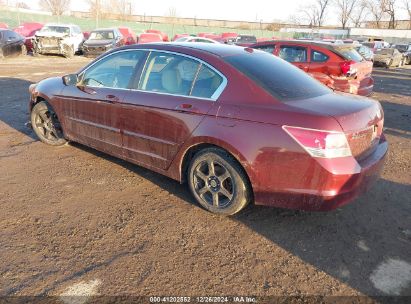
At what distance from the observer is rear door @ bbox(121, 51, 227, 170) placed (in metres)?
3.67

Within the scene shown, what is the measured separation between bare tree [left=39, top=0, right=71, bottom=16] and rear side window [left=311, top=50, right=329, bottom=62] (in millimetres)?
72473

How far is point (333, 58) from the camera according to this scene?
893 centimetres

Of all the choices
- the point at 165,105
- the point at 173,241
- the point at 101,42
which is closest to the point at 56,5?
the point at 101,42

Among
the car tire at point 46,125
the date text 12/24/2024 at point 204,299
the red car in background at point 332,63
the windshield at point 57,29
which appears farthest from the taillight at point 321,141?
the windshield at point 57,29

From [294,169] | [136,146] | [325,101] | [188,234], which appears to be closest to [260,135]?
[294,169]

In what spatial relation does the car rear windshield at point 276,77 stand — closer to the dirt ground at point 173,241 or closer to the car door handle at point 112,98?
the dirt ground at point 173,241

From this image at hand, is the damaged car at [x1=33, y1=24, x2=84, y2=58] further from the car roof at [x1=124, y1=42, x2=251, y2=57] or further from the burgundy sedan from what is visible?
the car roof at [x1=124, y1=42, x2=251, y2=57]

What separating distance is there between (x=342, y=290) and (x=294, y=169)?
99 centimetres

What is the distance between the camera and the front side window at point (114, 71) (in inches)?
172

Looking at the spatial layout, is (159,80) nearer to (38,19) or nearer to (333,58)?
(333,58)

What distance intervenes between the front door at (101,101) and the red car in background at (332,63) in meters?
5.16

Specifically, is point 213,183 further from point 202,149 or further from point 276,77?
point 276,77

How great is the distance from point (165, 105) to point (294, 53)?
6.54 m

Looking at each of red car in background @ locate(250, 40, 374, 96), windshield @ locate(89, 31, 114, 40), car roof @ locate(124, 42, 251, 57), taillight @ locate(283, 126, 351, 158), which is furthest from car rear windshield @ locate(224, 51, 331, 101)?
windshield @ locate(89, 31, 114, 40)
